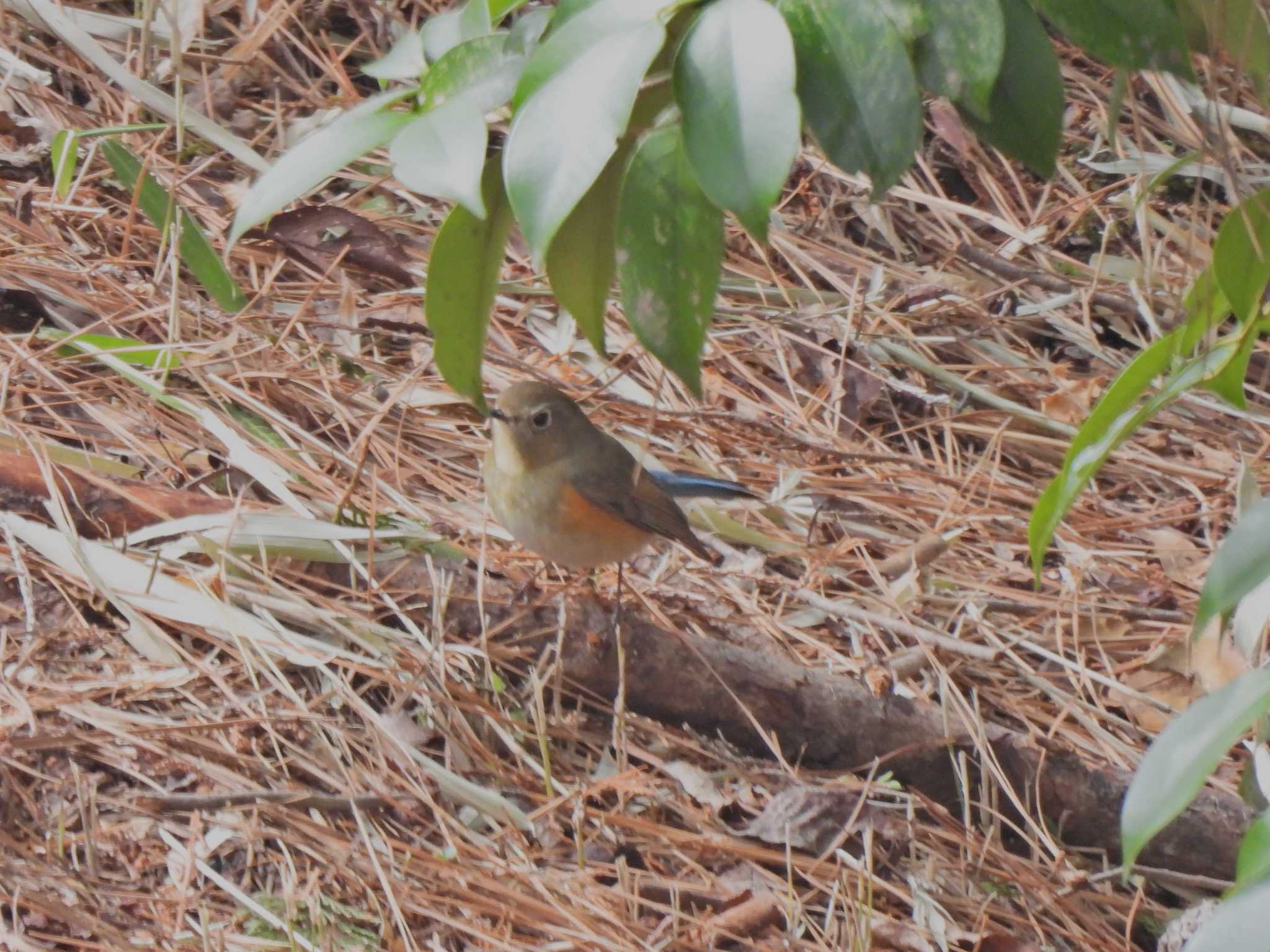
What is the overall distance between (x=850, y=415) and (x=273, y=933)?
2.55 meters

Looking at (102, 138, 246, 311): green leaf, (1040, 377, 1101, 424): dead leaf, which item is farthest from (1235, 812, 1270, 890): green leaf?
(1040, 377, 1101, 424): dead leaf

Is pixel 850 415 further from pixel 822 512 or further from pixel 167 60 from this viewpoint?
pixel 167 60

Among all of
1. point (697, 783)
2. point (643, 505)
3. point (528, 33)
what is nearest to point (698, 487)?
point (643, 505)

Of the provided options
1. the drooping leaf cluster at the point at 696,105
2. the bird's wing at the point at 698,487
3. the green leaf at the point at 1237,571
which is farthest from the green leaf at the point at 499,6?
the bird's wing at the point at 698,487

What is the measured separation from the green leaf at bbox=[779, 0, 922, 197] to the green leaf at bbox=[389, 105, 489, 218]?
255 millimetres

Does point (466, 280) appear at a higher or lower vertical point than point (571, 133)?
lower

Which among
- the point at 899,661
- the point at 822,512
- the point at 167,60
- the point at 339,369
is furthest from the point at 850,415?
the point at 167,60

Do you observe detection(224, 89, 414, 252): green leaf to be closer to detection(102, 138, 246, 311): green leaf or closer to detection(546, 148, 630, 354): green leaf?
detection(546, 148, 630, 354): green leaf

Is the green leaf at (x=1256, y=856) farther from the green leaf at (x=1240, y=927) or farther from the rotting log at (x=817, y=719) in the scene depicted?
the rotting log at (x=817, y=719)

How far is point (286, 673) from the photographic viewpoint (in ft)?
9.45

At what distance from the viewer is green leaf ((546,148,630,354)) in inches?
50.8

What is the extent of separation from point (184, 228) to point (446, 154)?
2759mm

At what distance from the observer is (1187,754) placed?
1.22m

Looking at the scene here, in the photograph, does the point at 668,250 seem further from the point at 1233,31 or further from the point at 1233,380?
the point at 1233,380
